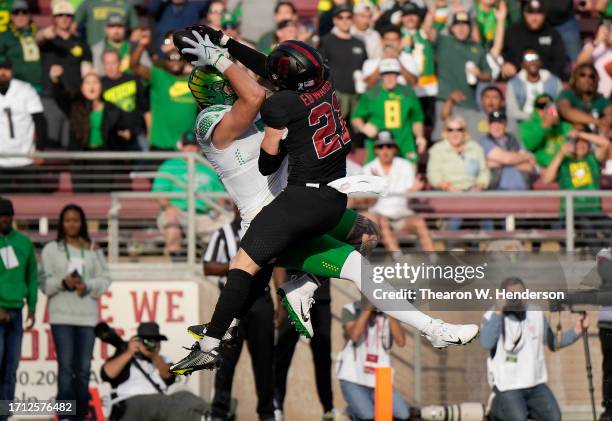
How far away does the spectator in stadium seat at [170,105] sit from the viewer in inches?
591

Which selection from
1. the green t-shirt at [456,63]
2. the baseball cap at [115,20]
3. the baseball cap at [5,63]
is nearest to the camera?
the baseball cap at [5,63]

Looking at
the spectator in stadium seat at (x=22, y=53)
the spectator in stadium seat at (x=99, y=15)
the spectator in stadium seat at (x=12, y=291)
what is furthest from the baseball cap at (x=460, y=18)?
the spectator in stadium seat at (x=12, y=291)

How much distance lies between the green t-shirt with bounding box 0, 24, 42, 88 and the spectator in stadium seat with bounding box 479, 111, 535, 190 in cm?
460

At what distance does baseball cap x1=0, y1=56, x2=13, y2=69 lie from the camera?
48.2 ft

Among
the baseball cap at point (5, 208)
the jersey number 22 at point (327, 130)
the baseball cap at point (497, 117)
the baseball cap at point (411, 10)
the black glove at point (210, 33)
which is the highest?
the baseball cap at point (411, 10)

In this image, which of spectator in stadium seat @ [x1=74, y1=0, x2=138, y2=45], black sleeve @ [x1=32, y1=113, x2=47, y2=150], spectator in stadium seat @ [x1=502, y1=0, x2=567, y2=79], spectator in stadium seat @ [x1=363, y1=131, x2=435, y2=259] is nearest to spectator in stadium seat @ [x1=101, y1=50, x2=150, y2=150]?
black sleeve @ [x1=32, y1=113, x2=47, y2=150]

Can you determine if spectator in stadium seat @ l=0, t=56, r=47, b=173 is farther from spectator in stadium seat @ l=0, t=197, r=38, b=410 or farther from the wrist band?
the wrist band

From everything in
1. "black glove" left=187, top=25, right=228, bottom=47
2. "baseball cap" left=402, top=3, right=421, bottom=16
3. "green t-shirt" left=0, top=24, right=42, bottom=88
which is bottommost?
"black glove" left=187, top=25, right=228, bottom=47

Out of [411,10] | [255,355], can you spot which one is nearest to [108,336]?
[255,355]

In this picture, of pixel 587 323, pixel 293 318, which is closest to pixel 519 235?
pixel 587 323

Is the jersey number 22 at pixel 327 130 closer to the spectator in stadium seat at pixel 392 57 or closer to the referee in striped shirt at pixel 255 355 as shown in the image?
the referee in striped shirt at pixel 255 355

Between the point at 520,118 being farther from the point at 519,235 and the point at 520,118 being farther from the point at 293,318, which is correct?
the point at 293,318

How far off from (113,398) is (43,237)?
221 centimetres

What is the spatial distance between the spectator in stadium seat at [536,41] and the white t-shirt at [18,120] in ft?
16.5
